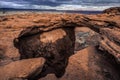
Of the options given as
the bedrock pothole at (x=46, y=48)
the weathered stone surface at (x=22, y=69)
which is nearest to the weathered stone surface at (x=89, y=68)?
the bedrock pothole at (x=46, y=48)

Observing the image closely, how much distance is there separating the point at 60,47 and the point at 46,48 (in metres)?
0.35

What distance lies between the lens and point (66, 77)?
5133mm

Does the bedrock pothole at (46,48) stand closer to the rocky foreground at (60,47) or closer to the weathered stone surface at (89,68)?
the rocky foreground at (60,47)

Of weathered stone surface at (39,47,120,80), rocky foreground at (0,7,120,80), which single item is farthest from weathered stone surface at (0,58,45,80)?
weathered stone surface at (39,47,120,80)

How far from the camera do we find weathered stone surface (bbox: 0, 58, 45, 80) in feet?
15.3

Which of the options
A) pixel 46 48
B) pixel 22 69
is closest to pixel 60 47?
pixel 46 48

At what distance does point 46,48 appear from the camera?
5156mm

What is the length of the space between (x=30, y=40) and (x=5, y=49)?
2.00ft

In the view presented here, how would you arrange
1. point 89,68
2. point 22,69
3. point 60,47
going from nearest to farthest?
point 22,69
point 89,68
point 60,47

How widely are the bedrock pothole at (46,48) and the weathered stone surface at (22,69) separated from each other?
0.20 m

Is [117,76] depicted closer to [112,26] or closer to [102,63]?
[102,63]

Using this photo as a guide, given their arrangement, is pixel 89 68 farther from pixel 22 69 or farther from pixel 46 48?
pixel 22 69

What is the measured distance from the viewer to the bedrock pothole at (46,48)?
514 centimetres

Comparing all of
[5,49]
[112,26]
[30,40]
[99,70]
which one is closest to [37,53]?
[30,40]
